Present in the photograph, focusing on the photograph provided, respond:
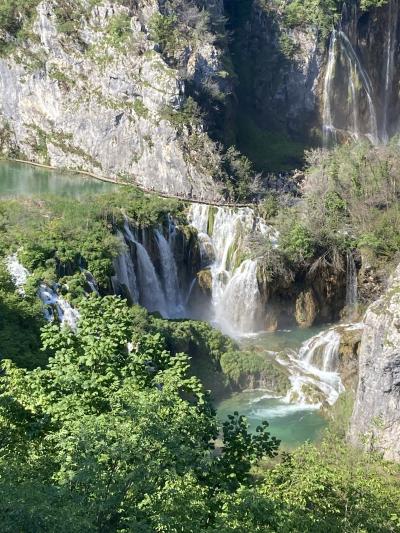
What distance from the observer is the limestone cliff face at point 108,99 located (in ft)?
127

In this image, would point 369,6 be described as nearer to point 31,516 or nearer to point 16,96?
point 16,96

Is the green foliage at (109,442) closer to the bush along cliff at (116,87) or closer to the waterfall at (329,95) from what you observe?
the bush along cliff at (116,87)

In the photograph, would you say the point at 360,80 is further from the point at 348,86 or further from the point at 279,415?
the point at 279,415

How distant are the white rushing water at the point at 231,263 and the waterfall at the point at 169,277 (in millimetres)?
1592

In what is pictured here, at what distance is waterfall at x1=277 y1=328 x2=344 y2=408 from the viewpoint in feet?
74.3

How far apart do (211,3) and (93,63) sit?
9.42 meters

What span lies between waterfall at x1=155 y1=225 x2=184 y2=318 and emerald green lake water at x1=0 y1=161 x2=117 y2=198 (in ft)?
22.9

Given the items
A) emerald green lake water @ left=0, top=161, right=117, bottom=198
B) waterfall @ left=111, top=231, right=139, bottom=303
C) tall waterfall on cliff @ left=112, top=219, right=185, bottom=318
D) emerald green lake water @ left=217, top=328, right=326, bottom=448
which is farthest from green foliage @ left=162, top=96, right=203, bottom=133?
emerald green lake water @ left=217, top=328, right=326, bottom=448

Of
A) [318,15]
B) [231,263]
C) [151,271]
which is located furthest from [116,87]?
[151,271]

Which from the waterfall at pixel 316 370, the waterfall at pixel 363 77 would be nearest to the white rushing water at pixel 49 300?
the waterfall at pixel 316 370

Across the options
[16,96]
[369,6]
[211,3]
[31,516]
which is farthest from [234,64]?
[31,516]

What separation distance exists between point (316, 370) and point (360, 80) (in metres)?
30.3

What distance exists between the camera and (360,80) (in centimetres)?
4875

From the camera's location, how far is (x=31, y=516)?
7293mm
